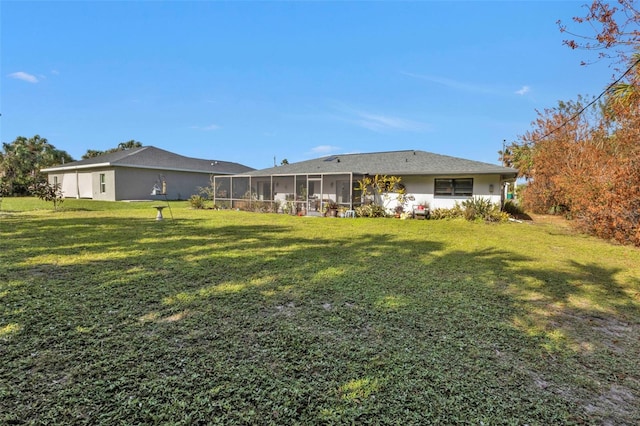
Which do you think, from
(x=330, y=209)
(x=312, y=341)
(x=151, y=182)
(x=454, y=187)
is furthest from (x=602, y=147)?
(x=151, y=182)

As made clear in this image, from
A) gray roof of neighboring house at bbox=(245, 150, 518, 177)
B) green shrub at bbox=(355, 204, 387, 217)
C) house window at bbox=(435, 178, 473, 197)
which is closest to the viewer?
gray roof of neighboring house at bbox=(245, 150, 518, 177)

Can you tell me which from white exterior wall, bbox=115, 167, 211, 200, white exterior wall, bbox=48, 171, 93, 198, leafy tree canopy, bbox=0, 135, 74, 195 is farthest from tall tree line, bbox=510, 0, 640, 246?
leafy tree canopy, bbox=0, 135, 74, 195

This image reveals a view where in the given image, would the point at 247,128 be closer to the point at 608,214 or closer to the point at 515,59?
the point at 515,59

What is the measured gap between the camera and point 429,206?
15.3 metres

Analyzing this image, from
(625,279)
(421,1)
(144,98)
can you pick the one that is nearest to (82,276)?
(625,279)

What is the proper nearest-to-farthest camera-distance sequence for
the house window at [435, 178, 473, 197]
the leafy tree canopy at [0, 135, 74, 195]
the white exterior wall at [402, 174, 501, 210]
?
the white exterior wall at [402, 174, 501, 210], the house window at [435, 178, 473, 197], the leafy tree canopy at [0, 135, 74, 195]

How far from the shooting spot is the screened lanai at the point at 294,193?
16.0 metres

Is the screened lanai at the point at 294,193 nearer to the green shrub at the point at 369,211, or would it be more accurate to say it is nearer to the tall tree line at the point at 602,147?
the green shrub at the point at 369,211

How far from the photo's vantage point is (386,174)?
51.2ft

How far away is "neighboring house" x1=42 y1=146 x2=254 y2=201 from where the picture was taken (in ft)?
74.3

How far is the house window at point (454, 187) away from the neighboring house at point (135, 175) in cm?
1782

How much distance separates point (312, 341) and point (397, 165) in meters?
15.0

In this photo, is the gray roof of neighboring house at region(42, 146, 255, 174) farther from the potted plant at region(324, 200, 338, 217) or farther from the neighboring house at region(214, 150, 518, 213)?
the potted plant at region(324, 200, 338, 217)

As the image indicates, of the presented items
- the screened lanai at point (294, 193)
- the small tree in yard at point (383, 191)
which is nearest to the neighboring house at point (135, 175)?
the screened lanai at point (294, 193)
